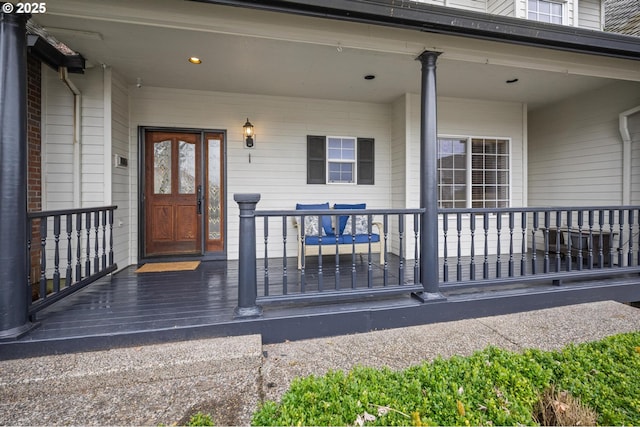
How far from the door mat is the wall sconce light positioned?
83.2 inches

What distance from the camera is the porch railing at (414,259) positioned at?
8.64 ft

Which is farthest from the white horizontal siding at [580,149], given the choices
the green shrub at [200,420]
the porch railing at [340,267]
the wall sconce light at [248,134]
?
the green shrub at [200,420]

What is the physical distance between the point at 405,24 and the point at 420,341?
9.32 feet

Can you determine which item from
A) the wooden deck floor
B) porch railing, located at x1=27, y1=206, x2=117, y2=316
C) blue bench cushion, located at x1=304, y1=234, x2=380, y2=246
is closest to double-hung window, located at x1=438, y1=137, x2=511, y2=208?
blue bench cushion, located at x1=304, y1=234, x2=380, y2=246

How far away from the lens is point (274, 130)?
504 centimetres

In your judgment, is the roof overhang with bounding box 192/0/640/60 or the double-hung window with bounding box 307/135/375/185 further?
the double-hung window with bounding box 307/135/375/185

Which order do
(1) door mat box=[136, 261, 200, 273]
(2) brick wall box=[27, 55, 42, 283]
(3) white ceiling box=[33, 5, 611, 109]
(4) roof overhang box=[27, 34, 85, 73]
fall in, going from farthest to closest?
(1) door mat box=[136, 261, 200, 273] < (2) brick wall box=[27, 55, 42, 283] < (3) white ceiling box=[33, 5, 611, 109] < (4) roof overhang box=[27, 34, 85, 73]

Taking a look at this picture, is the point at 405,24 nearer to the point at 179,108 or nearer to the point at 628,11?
the point at 179,108

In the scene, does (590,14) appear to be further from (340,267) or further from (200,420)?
(200,420)

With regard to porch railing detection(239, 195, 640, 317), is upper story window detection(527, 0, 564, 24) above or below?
above

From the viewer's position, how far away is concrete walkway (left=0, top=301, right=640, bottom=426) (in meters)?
1.74

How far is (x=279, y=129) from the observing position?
5059 millimetres

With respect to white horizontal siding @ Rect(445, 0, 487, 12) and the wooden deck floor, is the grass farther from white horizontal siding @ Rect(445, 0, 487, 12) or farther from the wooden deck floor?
white horizontal siding @ Rect(445, 0, 487, 12)

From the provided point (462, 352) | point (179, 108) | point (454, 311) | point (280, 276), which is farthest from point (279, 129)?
point (462, 352)
